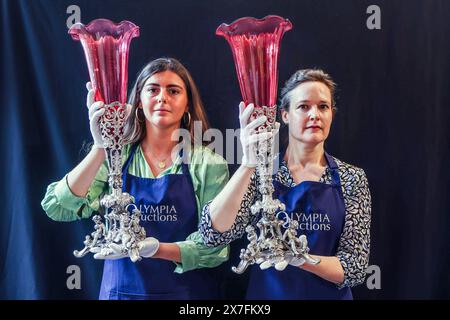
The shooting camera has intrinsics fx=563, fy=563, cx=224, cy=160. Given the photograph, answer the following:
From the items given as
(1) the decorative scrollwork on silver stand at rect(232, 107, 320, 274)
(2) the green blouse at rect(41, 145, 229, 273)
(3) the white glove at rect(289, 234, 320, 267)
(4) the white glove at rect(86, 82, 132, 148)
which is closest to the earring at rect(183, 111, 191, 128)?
(2) the green blouse at rect(41, 145, 229, 273)

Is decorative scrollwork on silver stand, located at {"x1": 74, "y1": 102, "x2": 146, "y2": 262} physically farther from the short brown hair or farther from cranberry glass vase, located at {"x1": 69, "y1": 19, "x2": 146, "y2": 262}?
the short brown hair

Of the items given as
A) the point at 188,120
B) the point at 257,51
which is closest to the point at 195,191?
the point at 188,120

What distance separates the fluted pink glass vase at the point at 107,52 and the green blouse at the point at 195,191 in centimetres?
34

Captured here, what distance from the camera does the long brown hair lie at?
2201 mm

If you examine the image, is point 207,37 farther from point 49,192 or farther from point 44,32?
point 49,192

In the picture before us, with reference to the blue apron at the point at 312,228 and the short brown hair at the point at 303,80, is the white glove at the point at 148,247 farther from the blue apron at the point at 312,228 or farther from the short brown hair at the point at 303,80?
the short brown hair at the point at 303,80

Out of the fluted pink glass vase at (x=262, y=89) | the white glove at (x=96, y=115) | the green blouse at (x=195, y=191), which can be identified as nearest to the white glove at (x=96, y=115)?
the white glove at (x=96, y=115)

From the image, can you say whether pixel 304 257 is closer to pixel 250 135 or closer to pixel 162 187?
pixel 250 135

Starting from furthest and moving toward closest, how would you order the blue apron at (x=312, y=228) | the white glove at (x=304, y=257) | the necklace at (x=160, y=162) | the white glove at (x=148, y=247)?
the necklace at (x=160, y=162) → the blue apron at (x=312, y=228) → the white glove at (x=148, y=247) → the white glove at (x=304, y=257)

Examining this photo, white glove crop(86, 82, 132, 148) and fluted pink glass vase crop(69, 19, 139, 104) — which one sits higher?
fluted pink glass vase crop(69, 19, 139, 104)

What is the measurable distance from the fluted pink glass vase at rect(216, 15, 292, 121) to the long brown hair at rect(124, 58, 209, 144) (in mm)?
334

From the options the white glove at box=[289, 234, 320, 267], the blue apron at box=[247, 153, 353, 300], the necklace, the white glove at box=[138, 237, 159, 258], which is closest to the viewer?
the white glove at box=[289, 234, 320, 267]

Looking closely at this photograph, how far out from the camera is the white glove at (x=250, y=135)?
1916 mm

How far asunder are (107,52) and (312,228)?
0.98 meters
